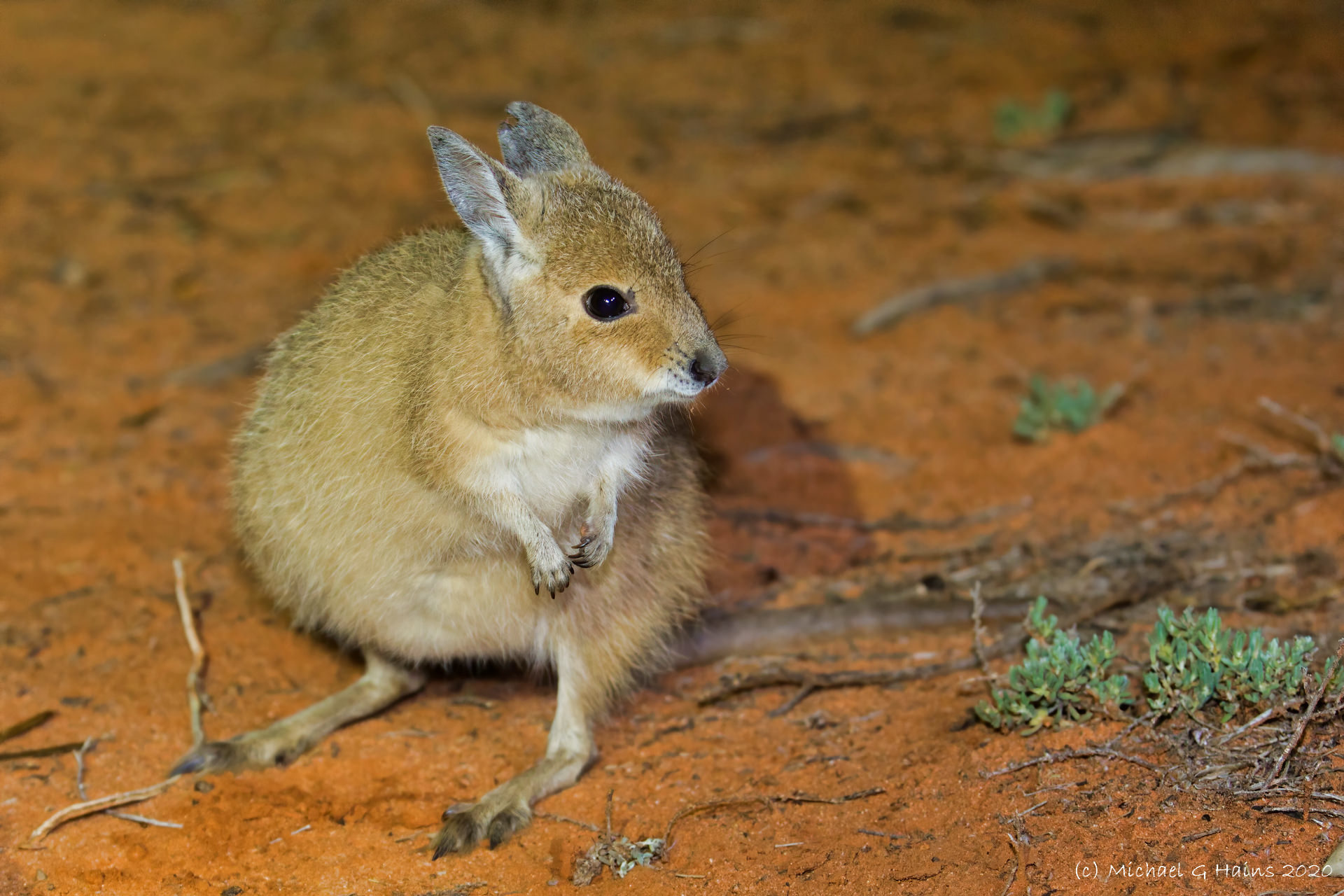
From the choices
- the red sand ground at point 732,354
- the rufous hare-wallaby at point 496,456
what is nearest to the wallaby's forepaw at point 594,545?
the rufous hare-wallaby at point 496,456

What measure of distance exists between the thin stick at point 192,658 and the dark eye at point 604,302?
1640 mm

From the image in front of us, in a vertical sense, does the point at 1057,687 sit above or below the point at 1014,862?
above

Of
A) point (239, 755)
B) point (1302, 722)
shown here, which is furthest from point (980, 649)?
point (239, 755)

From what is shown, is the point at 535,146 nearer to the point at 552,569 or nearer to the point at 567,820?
the point at 552,569

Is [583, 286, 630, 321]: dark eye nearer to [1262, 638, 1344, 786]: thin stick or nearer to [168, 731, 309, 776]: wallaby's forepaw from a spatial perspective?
[168, 731, 309, 776]: wallaby's forepaw

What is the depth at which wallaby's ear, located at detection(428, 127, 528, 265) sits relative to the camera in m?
3.01

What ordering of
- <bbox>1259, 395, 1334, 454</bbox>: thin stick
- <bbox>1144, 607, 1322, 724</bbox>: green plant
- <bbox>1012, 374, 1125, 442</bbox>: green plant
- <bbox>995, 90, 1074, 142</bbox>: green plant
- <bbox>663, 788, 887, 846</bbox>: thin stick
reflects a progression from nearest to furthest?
<bbox>1144, 607, 1322, 724</bbox>: green plant → <bbox>663, 788, 887, 846</bbox>: thin stick → <bbox>1259, 395, 1334, 454</bbox>: thin stick → <bbox>1012, 374, 1125, 442</bbox>: green plant → <bbox>995, 90, 1074, 142</bbox>: green plant

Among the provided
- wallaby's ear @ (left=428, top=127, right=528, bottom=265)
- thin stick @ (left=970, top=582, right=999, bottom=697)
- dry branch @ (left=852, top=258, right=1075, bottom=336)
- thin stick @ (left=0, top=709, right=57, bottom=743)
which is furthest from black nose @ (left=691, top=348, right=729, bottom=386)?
dry branch @ (left=852, top=258, right=1075, bottom=336)

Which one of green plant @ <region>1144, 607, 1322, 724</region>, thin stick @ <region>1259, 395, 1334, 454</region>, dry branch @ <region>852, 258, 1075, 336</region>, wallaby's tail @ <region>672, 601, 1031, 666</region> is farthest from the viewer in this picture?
dry branch @ <region>852, 258, 1075, 336</region>

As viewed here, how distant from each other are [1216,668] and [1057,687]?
0.37m

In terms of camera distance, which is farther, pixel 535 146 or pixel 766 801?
pixel 535 146

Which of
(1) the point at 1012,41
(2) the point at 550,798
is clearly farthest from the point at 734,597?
(1) the point at 1012,41

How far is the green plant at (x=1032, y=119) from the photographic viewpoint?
749 cm

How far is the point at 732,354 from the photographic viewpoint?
5.77 metres
